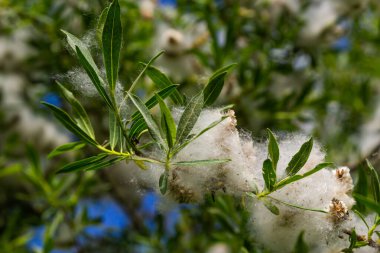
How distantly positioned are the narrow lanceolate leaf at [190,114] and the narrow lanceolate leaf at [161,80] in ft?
0.39

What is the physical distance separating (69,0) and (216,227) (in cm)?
131

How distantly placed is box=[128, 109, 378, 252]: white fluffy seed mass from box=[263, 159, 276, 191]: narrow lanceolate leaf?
1.5 inches

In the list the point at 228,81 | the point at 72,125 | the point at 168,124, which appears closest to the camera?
the point at 168,124

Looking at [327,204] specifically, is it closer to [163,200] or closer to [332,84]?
[163,200]

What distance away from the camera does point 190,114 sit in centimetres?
78

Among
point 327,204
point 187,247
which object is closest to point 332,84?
A: point 187,247

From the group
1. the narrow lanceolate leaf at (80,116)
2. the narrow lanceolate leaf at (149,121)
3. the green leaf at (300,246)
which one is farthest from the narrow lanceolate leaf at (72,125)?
the green leaf at (300,246)

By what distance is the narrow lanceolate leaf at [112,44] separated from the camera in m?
0.77

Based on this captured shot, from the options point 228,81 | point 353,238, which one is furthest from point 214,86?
point 228,81

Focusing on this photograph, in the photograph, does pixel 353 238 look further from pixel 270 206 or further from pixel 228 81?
pixel 228 81

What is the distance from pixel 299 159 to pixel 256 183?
99 mm

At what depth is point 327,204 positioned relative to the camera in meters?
0.88

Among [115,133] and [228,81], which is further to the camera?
[228,81]

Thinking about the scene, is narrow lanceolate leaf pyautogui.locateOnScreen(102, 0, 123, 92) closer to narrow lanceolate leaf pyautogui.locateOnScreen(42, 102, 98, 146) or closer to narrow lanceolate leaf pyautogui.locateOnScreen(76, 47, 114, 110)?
narrow lanceolate leaf pyautogui.locateOnScreen(76, 47, 114, 110)
